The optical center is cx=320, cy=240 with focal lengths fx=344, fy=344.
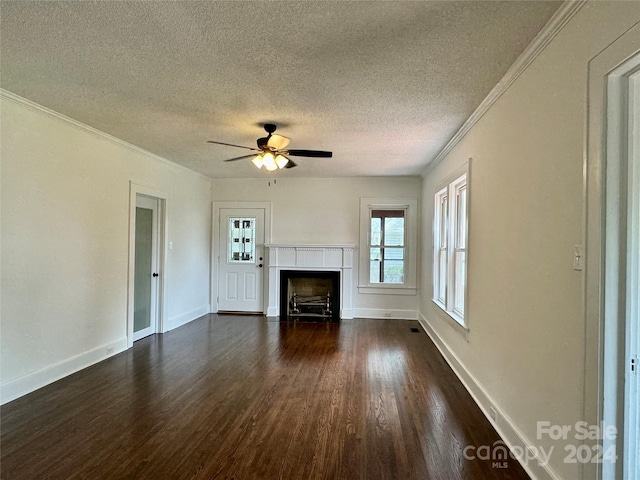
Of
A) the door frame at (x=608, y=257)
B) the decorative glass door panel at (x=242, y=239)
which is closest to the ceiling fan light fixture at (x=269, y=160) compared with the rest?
the door frame at (x=608, y=257)

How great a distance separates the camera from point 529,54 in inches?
81.9

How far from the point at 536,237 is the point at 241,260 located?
5.37 meters

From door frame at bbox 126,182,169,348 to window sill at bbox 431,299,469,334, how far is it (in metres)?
3.95

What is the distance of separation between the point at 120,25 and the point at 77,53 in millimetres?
531

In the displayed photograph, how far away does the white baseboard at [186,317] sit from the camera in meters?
5.33

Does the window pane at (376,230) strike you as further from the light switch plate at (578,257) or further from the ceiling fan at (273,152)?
the light switch plate at (578,257)

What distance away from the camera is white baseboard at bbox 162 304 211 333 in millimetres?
5332

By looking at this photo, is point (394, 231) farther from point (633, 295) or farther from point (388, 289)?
point (633, 295)

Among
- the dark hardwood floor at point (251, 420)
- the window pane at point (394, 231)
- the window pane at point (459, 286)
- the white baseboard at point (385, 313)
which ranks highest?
the window pane at point (394, 231)

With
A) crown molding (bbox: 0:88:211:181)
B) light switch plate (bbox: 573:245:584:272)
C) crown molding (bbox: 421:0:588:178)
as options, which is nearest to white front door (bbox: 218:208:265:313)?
crown molding (bbox: 0:88:211:181)

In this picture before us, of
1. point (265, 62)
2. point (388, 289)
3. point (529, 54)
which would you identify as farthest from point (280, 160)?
point (388, 289)

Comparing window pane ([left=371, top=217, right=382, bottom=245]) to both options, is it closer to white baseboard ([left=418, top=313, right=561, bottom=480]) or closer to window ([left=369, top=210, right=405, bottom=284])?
window ([left=369, top=210, right=405, bottom=284])

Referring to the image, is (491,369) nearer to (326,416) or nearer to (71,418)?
(326,416)

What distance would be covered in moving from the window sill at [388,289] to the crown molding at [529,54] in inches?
133
